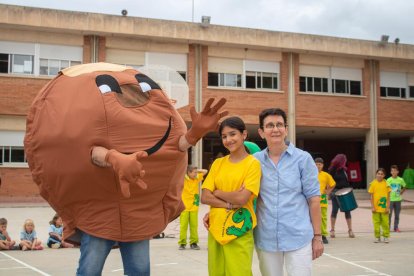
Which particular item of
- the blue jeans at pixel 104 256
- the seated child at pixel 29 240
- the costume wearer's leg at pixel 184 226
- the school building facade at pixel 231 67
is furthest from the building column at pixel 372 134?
the blue jeans at pixel 104 256

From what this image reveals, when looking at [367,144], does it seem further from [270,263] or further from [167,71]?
[270,263]

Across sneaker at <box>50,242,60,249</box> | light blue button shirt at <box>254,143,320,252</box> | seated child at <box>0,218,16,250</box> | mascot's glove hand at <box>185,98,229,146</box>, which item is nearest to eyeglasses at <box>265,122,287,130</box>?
light blue button shirt at <box>254,143,320,252</box>

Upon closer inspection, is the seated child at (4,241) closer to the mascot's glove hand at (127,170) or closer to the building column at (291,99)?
the mascot's glove hand at (127,170)

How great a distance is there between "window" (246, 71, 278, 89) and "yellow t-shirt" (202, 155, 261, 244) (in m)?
19.4

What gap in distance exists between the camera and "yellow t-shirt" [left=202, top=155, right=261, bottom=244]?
12.5 ft

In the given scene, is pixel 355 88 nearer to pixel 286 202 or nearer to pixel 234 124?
pixel 234 124

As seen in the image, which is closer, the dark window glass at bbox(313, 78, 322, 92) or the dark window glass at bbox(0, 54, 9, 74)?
the dark window glass at bbox(0, 54, 9, 74)

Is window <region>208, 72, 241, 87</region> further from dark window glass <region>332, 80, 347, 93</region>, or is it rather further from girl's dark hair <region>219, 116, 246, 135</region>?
girl's dark hair <region>219, 116, 246, 135</region>

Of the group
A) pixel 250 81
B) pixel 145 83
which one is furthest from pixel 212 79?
pixel 145 83

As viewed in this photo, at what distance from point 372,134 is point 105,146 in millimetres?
22711

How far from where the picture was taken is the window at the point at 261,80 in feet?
75.8

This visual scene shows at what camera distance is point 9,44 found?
65.5 feet

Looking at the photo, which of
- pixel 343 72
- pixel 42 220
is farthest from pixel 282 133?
pixel 343 72

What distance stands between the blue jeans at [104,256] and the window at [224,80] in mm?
18683
